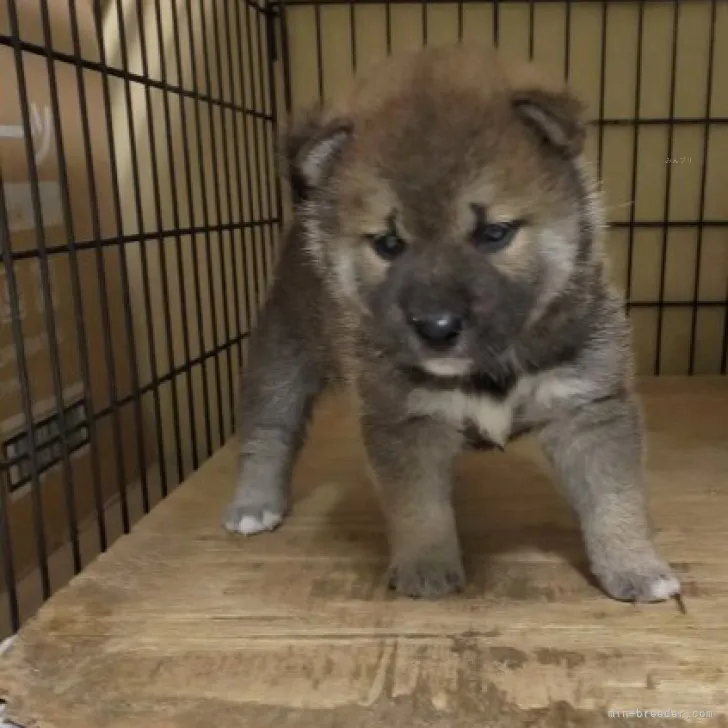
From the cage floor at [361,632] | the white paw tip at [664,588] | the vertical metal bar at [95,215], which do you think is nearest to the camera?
the cage floor at [361,632]

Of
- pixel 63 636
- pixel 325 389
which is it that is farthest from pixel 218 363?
pixel 63 636

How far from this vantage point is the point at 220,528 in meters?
1.55

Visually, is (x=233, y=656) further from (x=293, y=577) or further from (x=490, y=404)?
(x=490, y=404)

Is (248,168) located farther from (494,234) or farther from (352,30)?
(494,234)

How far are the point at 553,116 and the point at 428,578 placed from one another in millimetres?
635

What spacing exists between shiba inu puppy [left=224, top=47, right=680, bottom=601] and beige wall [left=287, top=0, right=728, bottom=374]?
1.21 metres

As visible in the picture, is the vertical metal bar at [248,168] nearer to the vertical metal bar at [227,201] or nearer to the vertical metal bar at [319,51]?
the vertical metal bar at [227,201]

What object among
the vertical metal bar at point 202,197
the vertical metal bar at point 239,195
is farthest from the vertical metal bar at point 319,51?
the vertical metal bar at point 202,197

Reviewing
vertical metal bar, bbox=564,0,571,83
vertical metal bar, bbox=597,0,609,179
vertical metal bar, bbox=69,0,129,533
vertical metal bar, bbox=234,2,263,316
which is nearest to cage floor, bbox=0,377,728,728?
vertical metal bar, bbox=69,0,129,533

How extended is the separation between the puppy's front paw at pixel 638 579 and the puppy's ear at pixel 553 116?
Answer: 22.1 inches

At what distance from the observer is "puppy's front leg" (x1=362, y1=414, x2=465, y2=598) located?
4.03 feet

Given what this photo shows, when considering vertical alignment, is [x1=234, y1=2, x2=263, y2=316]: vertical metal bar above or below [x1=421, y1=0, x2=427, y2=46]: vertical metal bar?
below

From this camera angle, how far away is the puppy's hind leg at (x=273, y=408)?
5.21 feet

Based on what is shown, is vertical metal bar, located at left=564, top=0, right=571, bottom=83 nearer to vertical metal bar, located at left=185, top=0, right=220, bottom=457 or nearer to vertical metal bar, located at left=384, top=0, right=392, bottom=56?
vertical metal bar, located at left=384, top=0, right=392, bottom=56
